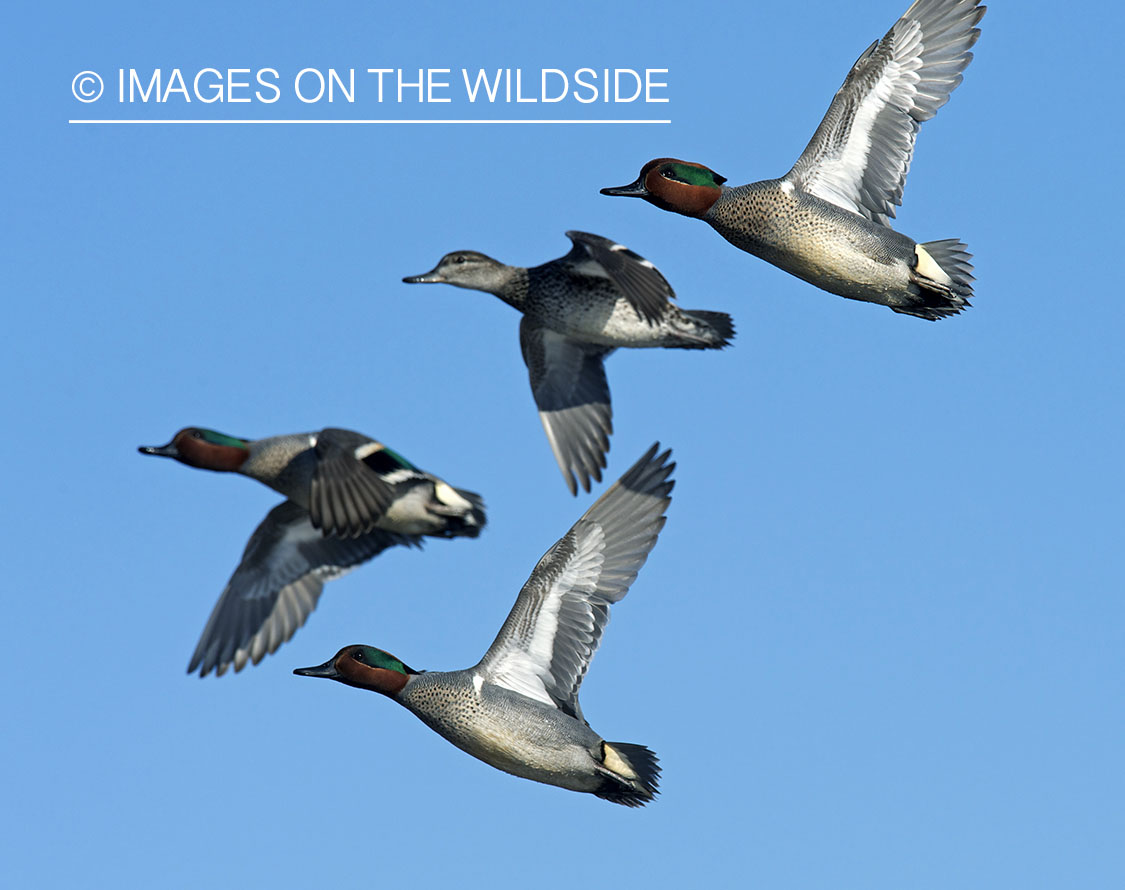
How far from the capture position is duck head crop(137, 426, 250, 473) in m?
11.8

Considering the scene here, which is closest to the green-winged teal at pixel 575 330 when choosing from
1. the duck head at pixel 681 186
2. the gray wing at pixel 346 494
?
the duck head at pixel 681 186

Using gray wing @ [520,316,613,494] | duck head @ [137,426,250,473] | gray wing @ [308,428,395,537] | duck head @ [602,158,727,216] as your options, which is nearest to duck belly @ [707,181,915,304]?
duck head @ [602,158,727,216]

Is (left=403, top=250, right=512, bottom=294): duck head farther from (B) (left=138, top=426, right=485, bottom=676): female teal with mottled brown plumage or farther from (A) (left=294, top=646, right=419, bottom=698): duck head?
(A) (left=294, top=646, right=419, bottom=698): duck head

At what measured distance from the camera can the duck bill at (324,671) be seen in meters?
10.5

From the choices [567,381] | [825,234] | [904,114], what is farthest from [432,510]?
[904,114]

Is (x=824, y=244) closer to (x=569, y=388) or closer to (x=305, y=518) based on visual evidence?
(x=569, y=388)

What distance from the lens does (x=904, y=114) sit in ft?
35.3

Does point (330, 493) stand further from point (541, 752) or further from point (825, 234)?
point (825, 234)

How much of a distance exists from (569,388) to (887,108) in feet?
9.97

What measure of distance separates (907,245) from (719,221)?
115cm

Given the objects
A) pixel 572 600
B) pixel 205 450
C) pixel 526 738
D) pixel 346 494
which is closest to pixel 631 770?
pixel 526 738

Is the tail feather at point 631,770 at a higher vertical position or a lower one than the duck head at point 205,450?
lower

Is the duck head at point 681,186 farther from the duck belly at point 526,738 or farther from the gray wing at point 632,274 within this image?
the duck belly at point 526,738

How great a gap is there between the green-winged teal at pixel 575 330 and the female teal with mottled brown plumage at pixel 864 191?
2.11 ft
